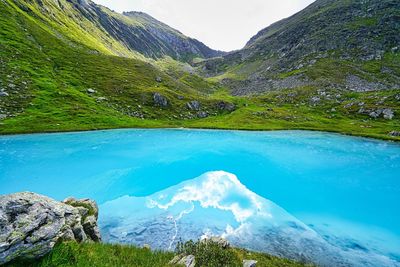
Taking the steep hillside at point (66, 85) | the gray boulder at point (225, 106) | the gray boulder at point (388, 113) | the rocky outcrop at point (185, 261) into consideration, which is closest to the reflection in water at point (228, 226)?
the rocky outcrop at point (185, 261)

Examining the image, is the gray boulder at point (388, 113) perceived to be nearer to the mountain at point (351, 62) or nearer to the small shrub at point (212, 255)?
the mountain at point (351, 62)

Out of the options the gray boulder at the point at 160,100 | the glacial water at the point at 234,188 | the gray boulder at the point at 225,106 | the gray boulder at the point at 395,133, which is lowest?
the glacial water at the point at 234,188

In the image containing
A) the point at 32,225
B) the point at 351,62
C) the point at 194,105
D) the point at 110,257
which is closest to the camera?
the point at 32,225

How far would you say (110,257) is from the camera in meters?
13.0

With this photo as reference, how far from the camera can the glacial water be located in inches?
934

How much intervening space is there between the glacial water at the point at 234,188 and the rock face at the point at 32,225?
9853 millimetres

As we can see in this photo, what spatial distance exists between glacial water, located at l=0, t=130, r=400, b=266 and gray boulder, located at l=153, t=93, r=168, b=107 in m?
46.6

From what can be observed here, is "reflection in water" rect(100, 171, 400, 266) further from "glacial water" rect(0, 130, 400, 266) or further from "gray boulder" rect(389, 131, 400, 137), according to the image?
"gray boulder" rect(389, 131, 400, 137)

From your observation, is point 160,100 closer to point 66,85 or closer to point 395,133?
point 66,85

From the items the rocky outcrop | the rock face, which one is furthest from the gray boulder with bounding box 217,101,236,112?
the rocky outcrop

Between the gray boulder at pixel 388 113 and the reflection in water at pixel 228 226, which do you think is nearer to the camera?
the reflection in water at pixel 228 226

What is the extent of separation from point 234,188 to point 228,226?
41.0 feet

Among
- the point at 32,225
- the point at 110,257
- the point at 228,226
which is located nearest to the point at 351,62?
the point at 228,226

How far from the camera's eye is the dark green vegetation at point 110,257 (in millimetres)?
11109
